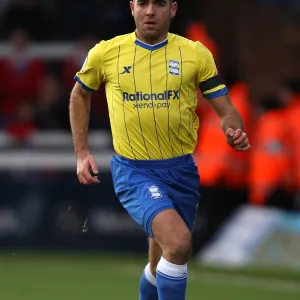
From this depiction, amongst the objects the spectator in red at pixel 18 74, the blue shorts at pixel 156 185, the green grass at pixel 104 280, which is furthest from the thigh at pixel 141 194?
the spectator in red at pixel 18 74

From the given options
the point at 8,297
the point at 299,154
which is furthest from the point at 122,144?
the point at 299,154

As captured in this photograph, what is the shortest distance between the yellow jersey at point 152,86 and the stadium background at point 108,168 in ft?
10.8

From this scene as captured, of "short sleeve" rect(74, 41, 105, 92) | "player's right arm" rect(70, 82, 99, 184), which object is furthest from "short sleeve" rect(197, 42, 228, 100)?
"player's right arm" rect(70, 82, 99, 184)

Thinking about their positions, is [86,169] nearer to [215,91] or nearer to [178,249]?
[178,249]

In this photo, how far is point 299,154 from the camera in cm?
1379

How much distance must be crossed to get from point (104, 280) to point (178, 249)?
4.96 metres

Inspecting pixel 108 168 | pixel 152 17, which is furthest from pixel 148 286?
pixel 108 168

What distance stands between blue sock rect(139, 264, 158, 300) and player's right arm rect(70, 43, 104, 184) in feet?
3.00

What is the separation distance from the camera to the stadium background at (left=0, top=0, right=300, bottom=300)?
1320 centimetres

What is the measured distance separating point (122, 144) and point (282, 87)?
7.61m

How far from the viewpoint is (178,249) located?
7.70m

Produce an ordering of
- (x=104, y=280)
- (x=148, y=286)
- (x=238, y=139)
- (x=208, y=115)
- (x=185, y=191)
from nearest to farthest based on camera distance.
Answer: (x=238, y=139), (x=185, y=191), (x=148, y=286), (x=104, y=280), (x=208, y=115)

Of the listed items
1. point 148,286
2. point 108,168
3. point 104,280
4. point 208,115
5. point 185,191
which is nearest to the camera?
point 185,191

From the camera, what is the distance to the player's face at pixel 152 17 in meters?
8.05
